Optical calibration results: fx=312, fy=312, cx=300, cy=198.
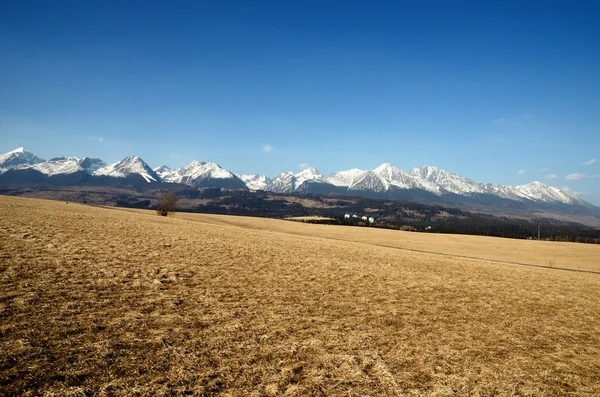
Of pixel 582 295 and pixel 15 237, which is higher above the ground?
pixel 15 237

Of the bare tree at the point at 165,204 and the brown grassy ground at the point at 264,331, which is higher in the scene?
the bare tree at the point at 165,204

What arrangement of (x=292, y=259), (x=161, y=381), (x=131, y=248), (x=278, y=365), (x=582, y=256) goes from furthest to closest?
(x=582, y=256) < (x=292, y=259) < (x=131, y=248) < (x=278, y=365) < (x=161, y=381)

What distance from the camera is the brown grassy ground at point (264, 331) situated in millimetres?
7680

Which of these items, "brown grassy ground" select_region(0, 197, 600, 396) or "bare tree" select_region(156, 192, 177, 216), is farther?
"bare tree" select_region(156, 192, 177, 216)

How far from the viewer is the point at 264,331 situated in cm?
1098

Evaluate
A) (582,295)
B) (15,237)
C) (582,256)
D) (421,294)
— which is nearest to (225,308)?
(421,294)

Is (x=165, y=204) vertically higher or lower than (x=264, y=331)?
higher

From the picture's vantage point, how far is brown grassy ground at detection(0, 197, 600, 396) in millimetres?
7680

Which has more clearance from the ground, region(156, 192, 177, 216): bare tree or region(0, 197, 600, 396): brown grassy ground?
region(156, 192, 177, 216): bare tree

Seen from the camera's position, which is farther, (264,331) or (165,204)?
(165,204)

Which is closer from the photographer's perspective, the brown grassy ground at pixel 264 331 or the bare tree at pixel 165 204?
the brown grassy ground at pixel 264 331

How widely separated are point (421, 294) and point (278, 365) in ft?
41.6

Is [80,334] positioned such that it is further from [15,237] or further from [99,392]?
[15,237]

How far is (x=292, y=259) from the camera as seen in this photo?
26734 mm
